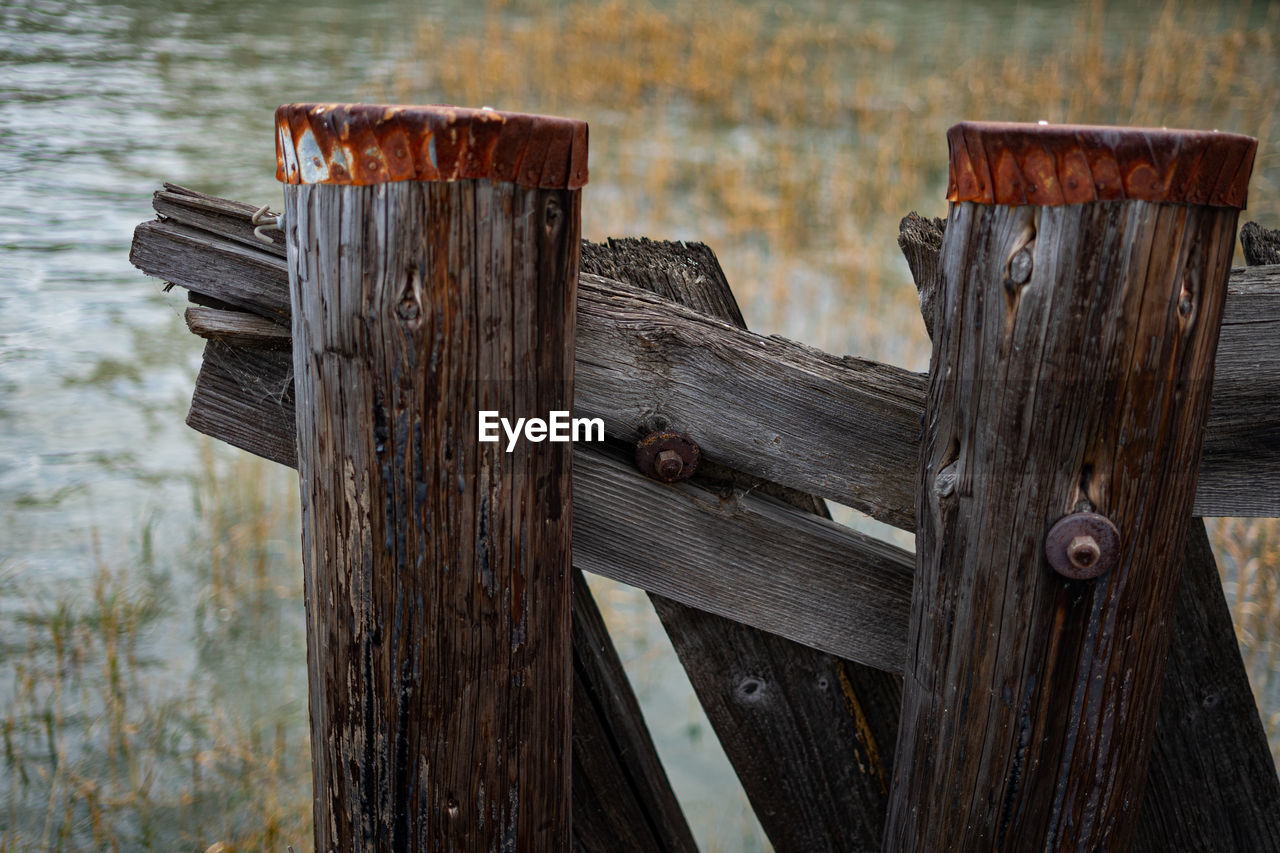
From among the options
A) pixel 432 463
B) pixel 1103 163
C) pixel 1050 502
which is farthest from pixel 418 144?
pixel 1050 502

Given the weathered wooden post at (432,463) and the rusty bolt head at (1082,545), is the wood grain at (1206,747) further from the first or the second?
the weathered wooden post at (432,463)

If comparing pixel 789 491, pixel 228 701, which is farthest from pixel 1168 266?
pixel 228 701

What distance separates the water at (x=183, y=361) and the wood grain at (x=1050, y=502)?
228 centimetres

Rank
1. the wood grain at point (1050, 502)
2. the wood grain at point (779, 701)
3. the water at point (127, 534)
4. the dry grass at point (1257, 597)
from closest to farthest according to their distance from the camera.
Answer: the wood grain at point (1050, 502) → the wood grain at point (779, 701) → the water at point (127, 534) → the dry grass at point (1257, 597)

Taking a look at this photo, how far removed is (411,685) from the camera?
3.68ft

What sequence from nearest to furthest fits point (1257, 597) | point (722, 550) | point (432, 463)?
point (432, 463) < point (722, 550) < point (1257, 597)

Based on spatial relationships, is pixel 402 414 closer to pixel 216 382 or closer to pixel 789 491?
pixel 216 382

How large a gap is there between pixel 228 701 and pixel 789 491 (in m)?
3.22

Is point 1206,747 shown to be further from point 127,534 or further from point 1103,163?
point 127,534

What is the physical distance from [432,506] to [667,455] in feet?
1.29

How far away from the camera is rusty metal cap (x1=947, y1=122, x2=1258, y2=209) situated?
1006 mm

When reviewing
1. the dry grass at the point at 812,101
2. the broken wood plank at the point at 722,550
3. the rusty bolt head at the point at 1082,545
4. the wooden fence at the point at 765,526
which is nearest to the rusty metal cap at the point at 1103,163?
the wooden fence at the point at 765,526

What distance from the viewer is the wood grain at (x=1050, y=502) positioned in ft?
3.47

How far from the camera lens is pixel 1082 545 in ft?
3.70
